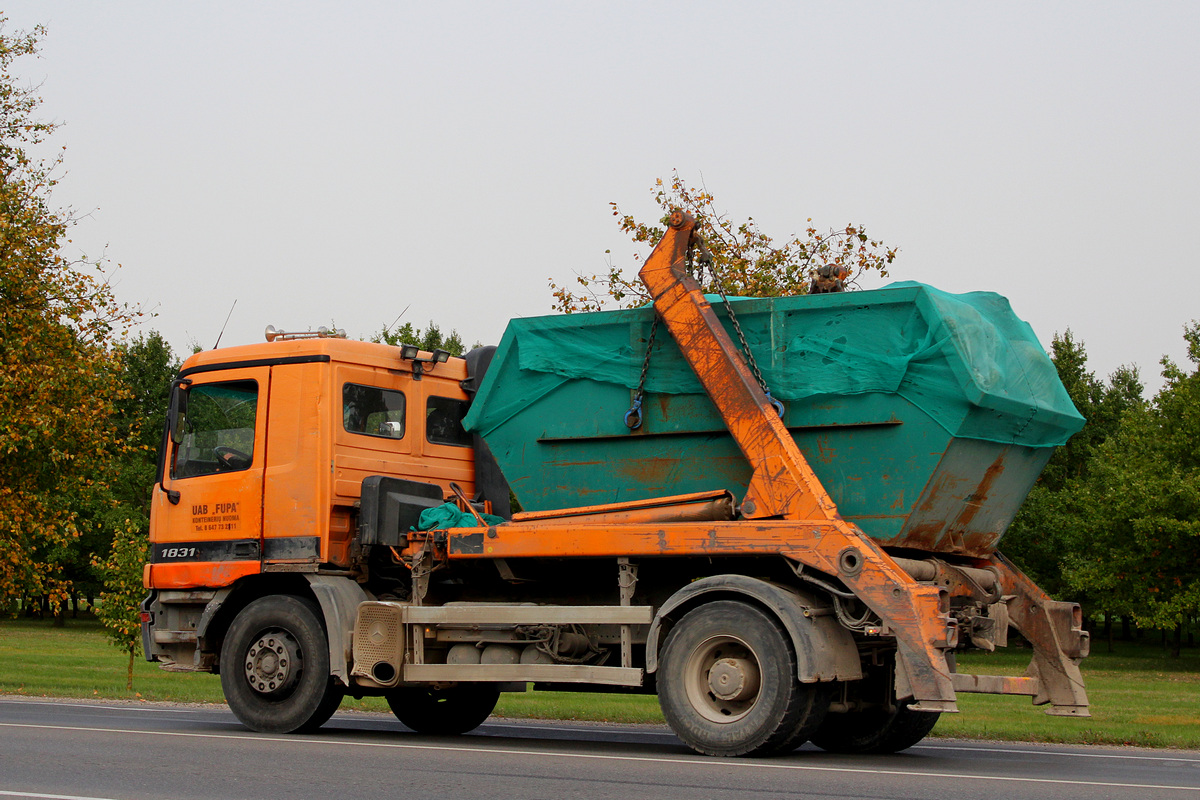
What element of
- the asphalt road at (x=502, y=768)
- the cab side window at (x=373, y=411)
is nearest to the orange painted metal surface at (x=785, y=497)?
the asphalt road at (x=502, y=768)

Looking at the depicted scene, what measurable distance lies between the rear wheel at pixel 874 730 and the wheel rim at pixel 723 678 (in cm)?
180

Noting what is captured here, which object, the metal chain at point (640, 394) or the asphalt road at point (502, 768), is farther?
the metal chain at point (640, 394)

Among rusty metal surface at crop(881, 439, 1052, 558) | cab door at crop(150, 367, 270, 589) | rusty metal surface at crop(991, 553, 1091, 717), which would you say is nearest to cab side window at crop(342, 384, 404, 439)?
cab door at crop(150, 367, 270, 589)

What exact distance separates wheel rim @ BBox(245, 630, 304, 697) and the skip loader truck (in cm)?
2

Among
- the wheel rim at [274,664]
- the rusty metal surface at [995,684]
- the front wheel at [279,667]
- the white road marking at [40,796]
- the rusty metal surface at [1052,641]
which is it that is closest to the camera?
the white road marking at [40,796]

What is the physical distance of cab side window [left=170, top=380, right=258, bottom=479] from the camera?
11.0m

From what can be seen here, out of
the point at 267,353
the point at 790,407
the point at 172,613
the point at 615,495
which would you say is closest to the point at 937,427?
the point at 790,407

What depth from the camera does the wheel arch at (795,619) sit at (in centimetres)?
815

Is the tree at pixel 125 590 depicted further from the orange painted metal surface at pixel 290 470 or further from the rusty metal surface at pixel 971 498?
the rusty metal surface at pixel 971 498

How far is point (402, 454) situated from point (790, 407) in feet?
12.1

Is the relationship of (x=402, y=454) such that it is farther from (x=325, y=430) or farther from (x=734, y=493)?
(x=734, y=493)

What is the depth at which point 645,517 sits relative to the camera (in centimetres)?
920

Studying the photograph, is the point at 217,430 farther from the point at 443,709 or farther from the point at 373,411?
the point at 443,709

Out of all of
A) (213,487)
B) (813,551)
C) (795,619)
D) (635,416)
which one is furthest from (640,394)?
(213,487)
